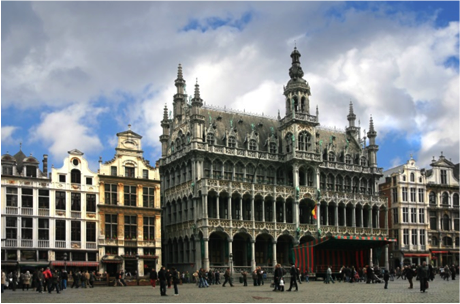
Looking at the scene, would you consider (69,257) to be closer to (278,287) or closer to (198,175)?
(198,175)

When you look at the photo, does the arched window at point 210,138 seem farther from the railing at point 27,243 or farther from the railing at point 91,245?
the railing at point 27,243

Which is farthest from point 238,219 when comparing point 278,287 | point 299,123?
point 278,287

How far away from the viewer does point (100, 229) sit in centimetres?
6450

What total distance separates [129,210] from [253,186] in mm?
14069

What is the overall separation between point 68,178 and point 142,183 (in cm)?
822

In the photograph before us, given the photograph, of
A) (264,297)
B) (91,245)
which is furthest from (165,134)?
(264,297)

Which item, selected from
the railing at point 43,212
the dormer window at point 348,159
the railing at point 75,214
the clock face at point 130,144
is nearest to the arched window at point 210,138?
the clock face at point 130,144

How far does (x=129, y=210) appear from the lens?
66.8 m

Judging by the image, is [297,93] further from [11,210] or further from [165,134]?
[11,210]

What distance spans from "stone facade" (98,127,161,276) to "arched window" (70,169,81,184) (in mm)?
2268

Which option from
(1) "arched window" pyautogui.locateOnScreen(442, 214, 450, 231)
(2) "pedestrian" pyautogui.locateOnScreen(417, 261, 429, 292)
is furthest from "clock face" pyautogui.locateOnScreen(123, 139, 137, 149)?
(1) "arched window" pyautogui.locateOnScreen(442, 214, 450, 231)

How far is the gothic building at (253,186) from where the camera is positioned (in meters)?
70.1

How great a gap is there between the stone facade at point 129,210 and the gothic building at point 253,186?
444 cm

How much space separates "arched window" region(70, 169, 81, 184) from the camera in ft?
209
